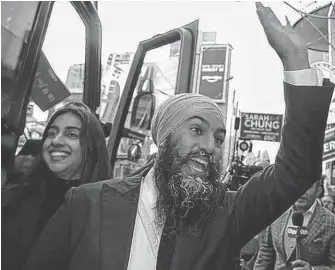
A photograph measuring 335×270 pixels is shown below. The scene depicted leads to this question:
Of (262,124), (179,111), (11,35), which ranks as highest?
(262,124)

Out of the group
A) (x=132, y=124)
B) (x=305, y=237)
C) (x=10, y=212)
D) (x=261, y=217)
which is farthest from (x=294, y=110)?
(x=132, y=124)

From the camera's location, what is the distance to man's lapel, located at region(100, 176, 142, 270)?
129cm

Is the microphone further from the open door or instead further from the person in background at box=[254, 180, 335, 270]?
the open door

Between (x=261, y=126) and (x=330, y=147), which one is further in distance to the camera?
(x=261, y=126)

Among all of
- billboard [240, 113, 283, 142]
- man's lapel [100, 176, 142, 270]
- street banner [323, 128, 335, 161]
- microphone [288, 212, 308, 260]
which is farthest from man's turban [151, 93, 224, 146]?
billboard [240, 113, 283, 142]

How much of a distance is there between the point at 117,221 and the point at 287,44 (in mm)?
718

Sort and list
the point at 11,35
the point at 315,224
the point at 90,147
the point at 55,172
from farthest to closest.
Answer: the point at 315,224 < the point at 90,147 < the point at 55,172 < the point at 11,35

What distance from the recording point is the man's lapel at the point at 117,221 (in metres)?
1.29

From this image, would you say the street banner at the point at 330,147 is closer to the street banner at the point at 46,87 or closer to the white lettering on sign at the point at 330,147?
the white lettering on sign at the point at 330,147

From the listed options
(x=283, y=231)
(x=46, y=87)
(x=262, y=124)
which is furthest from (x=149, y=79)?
(x=262, y=124)

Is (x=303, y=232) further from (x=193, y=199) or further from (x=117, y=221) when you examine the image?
(x=117, y=221)

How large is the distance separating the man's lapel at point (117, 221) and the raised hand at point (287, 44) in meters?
0.61

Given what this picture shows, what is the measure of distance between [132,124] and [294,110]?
2.61m

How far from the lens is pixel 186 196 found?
138 centimetres
